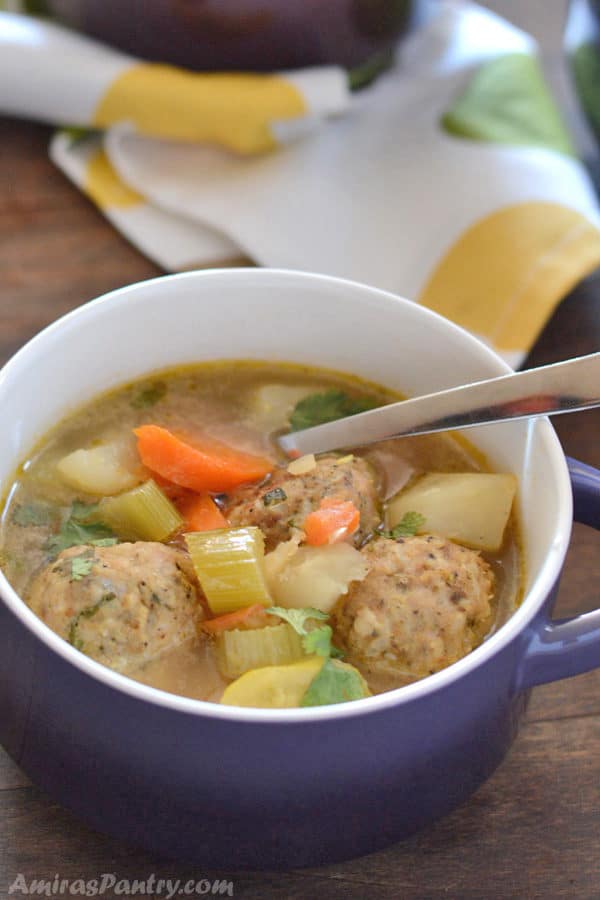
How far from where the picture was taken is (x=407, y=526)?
1.61 m

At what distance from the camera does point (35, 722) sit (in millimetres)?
1308

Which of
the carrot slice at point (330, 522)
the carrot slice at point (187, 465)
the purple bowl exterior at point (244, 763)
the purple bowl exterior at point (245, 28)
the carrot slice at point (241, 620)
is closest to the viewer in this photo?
the purple bowl exterior at point (244, 763)

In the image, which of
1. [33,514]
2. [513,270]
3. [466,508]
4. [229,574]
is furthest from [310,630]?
[513,270]

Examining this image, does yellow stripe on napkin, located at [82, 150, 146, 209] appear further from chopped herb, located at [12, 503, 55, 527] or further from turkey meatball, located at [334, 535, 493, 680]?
turkey meatball, located at [334, 535, 493, 680]

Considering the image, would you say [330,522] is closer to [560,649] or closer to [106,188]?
[560,649]

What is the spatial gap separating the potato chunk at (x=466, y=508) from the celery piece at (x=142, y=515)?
0.32m

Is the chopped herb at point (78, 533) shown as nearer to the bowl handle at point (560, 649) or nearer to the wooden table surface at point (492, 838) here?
the wooden table surface at point (492, 838)

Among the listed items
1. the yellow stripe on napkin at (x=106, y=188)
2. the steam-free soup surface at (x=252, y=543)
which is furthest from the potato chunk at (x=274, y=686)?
the yellow stripe on napkin at (x=106, y=188)

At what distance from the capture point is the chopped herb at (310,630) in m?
1.38

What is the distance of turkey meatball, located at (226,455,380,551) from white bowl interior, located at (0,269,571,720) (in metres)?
0.21

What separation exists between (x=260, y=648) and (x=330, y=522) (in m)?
0.23

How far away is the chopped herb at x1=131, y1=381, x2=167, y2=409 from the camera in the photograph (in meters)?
1.82

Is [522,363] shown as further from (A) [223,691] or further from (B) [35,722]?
(B) [35,722]

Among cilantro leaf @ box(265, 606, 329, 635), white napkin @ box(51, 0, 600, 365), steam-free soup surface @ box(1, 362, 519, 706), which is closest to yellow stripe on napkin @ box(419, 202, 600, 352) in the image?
white napkin @ box(51, 0, 600, 365)
